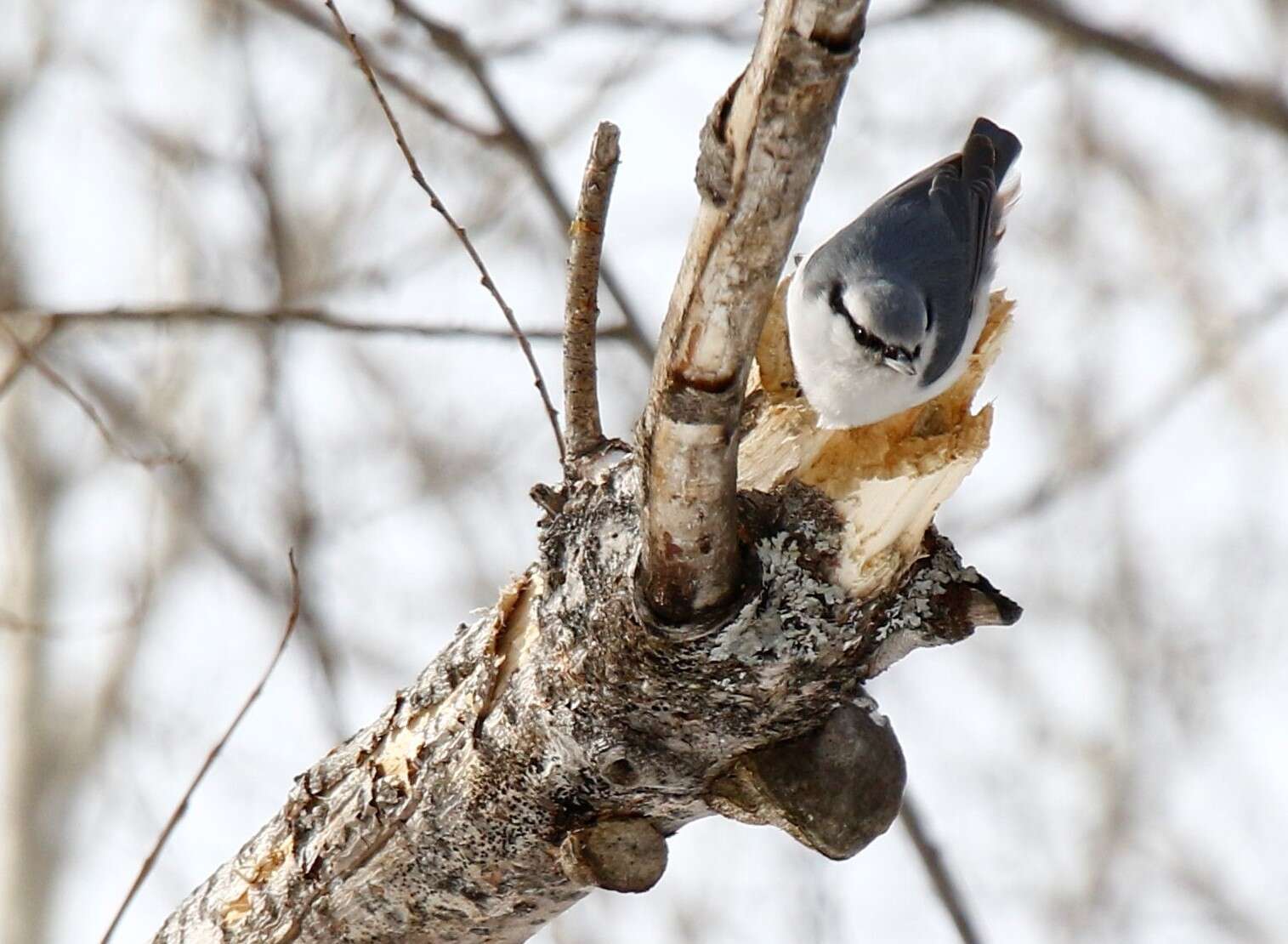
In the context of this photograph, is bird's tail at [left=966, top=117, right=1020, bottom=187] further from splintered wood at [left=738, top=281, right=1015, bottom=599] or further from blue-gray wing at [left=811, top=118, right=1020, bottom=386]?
splintered wood at [left=738, top=281, right=1015, bottom=599]

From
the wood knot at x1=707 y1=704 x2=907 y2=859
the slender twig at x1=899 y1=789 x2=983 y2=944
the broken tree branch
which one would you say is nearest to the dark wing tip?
the slender twig at x1=899 y1=789 x2=983 y2=944

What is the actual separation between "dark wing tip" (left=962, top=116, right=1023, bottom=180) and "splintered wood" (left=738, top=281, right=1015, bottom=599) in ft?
4.77

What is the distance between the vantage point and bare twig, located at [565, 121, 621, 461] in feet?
5.21

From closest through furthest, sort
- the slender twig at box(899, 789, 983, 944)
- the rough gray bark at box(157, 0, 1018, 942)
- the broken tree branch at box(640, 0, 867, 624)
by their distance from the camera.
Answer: the broken tree branch at box(640, 0, 867, 624) → the rough gray bark at box(157, 0, 1018, 942) → the slender twig at box(899, 789, 983, 944)

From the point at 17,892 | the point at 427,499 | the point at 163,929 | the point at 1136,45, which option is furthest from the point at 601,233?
the point at 17,892

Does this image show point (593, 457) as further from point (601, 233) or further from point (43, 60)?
point (43, 60)

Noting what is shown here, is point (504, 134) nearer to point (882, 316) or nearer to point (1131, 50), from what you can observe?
point (882, 316)

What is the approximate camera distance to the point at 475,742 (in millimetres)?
1573

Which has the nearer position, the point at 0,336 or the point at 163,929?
the point at 163,929

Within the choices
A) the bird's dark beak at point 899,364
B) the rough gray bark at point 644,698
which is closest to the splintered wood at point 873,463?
the rough gray bark at point 644,698

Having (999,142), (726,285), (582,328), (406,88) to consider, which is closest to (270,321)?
(406,88)

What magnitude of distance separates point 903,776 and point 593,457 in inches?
20.9

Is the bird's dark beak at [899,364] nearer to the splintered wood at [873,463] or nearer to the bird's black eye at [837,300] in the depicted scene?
the bird's black eye at [837,300]

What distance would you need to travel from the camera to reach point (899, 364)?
7.86 feet
